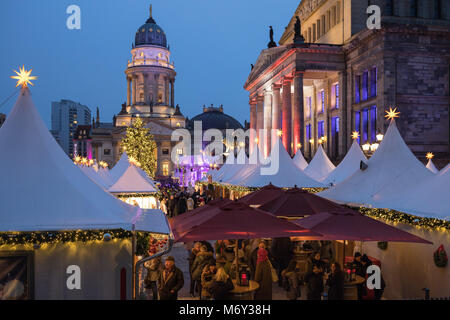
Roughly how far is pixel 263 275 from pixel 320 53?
1185 inches

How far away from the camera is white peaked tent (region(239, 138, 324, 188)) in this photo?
19.8 m

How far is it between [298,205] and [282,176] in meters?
7.80

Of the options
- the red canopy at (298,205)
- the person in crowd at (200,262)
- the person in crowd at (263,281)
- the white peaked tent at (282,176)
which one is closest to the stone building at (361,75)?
the white peaked tent at (282,176)

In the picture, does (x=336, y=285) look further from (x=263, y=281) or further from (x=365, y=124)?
(x=365, y=124)

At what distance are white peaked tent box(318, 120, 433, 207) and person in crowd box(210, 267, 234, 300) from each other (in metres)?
5.41

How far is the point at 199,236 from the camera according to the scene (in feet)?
27.8

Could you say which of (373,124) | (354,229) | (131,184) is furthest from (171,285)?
(373,124)

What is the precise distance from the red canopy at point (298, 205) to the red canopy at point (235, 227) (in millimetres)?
2762

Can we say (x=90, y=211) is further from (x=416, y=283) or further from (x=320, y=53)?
(x=320, y=53)

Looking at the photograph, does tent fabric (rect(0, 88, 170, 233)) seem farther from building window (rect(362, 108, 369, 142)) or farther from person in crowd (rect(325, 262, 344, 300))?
building window (rect(362, 108, 369, 142))

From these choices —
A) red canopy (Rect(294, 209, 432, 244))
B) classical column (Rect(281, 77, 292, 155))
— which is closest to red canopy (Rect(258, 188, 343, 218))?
red canopy (Rect(294, 209, 432, 244))

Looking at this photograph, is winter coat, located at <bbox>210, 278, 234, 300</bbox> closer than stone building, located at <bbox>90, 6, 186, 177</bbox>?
Yes

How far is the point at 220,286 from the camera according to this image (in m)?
8.11
